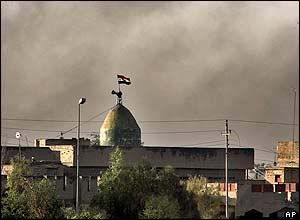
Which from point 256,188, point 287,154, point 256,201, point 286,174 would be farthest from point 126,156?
point 287,154

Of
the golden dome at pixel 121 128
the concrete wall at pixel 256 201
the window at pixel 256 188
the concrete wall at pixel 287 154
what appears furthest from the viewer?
the concrete wall at pixel 287 154

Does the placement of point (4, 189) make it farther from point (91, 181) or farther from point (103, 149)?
point (103, 149)

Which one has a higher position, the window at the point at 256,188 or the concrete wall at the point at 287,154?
the concrete wall at the point at 287,154

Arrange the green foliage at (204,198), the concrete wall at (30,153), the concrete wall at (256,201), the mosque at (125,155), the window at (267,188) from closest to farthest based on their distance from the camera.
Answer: the green foliage at (204,198), the concrete wall at (256,201), the window at (267,188), the concrete wall at (30,153), the mosque at (125,155)

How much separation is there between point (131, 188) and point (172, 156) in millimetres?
22127

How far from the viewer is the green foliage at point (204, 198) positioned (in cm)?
3256

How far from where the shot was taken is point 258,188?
5219cm

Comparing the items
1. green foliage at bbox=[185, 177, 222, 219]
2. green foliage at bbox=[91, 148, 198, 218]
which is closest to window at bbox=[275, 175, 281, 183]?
green foliage at bbox=[91, 148, 198, 218]

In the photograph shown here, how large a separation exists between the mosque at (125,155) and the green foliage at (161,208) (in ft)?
69.1

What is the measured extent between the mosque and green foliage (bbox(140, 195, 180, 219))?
21.1 m

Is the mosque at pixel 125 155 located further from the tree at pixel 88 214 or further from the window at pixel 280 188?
the tree at pixel 88 214

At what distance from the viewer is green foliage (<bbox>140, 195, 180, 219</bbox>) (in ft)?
107

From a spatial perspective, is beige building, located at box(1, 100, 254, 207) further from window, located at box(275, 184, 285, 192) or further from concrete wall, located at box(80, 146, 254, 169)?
window, located at box(275, 184, 285, 192)

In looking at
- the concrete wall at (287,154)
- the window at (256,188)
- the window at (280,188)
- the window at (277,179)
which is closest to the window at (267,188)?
the window at (256,188)
